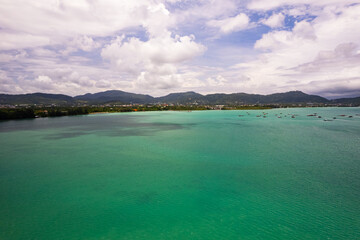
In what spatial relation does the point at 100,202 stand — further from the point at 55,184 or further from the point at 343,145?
the point at 343,145

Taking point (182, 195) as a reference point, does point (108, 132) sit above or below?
above

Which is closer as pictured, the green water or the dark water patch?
the green water

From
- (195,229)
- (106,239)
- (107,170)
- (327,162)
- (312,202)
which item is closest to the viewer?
(106,239)

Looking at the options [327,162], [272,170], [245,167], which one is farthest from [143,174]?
[327,162]

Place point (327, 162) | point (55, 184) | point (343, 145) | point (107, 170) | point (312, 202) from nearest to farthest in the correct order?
point (312, 202)
point (55, 184)
point (107, 170)
point (327, 162)
point (343, 145)

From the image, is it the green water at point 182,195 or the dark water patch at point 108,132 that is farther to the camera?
the dark water patch at point 108,132

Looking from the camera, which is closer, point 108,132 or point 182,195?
point 182,195

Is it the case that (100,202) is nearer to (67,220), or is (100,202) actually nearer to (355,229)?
(67,220)

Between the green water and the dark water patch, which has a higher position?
the dark water patch

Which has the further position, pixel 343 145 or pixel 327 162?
pixel 343 145

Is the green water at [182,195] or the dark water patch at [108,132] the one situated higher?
the dark water patch at [108,132]
